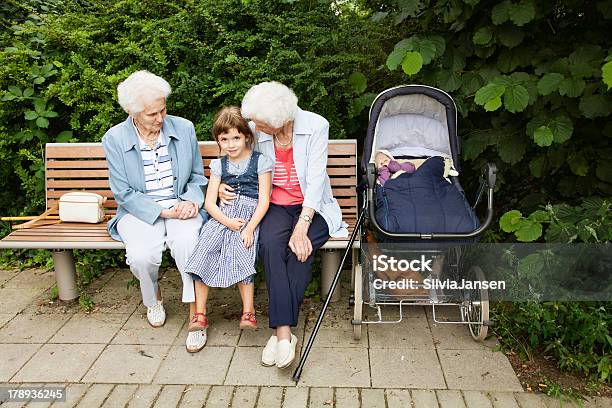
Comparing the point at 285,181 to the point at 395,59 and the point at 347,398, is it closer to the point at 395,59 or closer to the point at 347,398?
the point at 395,59

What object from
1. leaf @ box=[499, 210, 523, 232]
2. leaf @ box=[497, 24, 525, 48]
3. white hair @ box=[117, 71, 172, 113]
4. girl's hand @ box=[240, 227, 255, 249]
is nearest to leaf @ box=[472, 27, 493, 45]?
leaf @ box=[497, 24, 525, 48]

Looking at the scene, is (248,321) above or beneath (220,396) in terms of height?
above

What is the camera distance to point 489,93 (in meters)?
3.66

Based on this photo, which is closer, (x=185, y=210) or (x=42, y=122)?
(x=185, y=210)

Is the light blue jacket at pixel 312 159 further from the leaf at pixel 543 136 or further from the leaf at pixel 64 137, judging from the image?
the leaf at pixel 64 137

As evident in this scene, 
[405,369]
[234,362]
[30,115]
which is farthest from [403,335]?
[30,115]

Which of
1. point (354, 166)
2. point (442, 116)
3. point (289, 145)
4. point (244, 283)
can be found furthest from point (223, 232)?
point (442, 116)

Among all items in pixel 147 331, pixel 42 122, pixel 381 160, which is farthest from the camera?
→ pixel 42 122

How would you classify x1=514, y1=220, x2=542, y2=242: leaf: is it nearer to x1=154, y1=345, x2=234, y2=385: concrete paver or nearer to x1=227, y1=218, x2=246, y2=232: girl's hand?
x1=227, y1=218, x2=246, y2=232: girl's hand

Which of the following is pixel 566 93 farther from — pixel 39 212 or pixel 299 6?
pixel 39 212

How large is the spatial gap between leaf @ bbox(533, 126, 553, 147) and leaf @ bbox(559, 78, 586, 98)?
0.23 meters

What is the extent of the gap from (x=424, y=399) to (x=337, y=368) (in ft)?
1.70

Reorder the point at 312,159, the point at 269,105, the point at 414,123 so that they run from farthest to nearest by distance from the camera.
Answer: the point at 414,123, the point at 312,159, the point at 269,105

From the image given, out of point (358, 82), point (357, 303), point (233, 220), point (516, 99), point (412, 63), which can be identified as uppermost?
point (412, 63)
